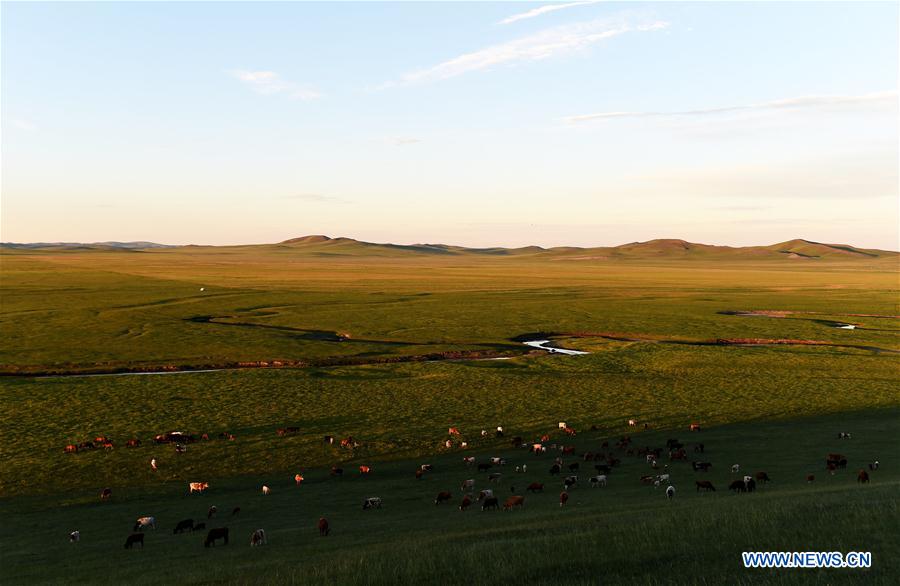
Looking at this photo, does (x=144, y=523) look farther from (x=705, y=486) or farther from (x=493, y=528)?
(x=705, y=486)

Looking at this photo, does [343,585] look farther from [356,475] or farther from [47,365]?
[47,365]

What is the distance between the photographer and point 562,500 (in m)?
24.9

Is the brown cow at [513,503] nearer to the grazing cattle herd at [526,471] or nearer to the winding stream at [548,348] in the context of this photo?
the grazing cattle herd at [526,471]

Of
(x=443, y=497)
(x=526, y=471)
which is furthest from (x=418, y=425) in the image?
(x=443, y=497)

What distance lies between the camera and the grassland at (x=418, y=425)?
15539 mm

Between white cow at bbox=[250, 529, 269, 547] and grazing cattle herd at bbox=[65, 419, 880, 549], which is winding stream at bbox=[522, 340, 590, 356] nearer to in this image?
grazing cattle herd at bbox=[65, 419, 880, 549]

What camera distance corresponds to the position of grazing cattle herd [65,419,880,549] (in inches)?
926

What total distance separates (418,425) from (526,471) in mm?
11128

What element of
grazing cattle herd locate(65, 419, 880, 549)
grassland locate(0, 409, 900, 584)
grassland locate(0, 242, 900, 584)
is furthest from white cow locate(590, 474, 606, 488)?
grassland locate(0, 409, 900, 584)

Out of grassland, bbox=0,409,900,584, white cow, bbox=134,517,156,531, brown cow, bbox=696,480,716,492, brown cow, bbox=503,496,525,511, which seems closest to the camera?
grassland, bbox=0,409,900,584

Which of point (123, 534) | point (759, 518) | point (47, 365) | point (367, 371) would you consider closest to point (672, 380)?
point (367, 371)

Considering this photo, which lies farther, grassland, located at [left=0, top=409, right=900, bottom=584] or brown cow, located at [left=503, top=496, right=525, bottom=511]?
brown cow, located at [left=503, top=496, right=525, bottom=511]

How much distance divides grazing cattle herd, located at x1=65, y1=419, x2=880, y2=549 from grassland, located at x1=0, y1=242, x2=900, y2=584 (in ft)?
2.20

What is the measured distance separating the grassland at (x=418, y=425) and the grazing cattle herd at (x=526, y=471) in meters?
0.67
